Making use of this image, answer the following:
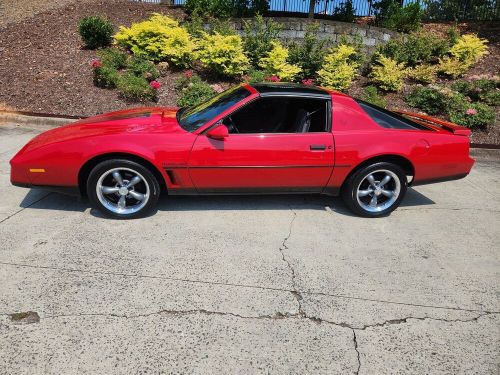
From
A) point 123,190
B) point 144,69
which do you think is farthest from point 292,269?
point 144,69

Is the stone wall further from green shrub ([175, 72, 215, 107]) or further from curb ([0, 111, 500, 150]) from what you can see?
curb ([0, 111, 500, 150])

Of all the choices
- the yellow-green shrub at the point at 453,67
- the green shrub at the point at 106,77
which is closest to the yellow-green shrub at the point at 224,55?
the green shrub at the point at 106,77

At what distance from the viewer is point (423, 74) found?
30.5 ft

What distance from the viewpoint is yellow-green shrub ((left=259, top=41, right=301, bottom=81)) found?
8.80 meters

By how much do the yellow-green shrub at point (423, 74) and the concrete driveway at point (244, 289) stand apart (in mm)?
5572

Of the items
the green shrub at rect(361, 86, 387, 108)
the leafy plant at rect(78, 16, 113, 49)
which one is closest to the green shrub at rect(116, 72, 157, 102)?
the leafy plant at rect(78, 16, 113, 49)

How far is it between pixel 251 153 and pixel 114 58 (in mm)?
6210

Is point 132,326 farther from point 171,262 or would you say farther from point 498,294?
point 498,294

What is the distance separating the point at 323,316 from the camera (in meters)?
2.87

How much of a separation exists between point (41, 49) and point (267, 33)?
5.59 meters

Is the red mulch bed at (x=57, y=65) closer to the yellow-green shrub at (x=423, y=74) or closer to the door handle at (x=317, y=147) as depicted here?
the door handle at (x=317, y=147)

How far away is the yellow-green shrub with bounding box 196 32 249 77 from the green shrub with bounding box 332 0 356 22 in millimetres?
4651

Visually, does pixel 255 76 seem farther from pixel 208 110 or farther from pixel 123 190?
pixel 123 190

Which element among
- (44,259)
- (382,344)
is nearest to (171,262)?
(44,259)
